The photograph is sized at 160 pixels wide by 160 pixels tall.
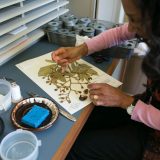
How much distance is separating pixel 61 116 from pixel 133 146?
11.6 inches

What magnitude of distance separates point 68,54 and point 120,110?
0.32m

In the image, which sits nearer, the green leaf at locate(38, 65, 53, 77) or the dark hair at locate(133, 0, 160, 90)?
the dark hair at locate(133, 0, 160, 90)

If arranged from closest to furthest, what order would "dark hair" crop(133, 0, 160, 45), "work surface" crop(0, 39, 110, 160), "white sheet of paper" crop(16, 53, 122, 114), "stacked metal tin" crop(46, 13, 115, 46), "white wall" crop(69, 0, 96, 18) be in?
"dark hair" crop(133, 0, 160, 45)
"work surface" crop(0, 39, 110, 160)
"white sheet of paper" crop(16, 53, 122, 114)
"stacked metal tin" crop(46, 13, 115, 46)
"white wall" crop(69, 0, 96, 18)

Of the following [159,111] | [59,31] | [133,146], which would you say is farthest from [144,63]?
[59,31]

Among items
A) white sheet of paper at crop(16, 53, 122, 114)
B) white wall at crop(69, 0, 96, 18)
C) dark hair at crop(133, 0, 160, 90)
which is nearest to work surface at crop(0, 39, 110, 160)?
white sheet of paper at crop(16, 53, 122, 114)

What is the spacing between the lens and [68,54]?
88 cm

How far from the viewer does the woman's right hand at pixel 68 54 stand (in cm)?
85

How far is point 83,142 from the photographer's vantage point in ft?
2.66

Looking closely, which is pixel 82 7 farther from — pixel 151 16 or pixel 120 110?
pixel 151 16

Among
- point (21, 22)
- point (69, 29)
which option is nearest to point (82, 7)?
point (69, 29)

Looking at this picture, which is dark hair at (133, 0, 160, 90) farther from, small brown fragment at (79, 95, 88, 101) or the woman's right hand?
the woman's right hand

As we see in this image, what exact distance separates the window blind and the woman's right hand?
163 mm

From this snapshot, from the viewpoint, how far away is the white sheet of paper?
2.28ft

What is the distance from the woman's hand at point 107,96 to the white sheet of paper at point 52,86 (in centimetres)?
3
